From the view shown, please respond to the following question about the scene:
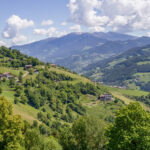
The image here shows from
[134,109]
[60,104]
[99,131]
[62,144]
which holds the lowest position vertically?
[60,104]

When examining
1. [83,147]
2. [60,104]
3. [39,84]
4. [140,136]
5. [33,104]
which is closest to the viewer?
[140,136]

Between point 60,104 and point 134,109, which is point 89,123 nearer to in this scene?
point 134,109

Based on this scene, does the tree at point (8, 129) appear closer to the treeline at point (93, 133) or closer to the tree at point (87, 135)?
the treeline at point (93, 133)

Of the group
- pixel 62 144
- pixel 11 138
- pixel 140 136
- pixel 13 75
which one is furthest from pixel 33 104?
pixel 140 136

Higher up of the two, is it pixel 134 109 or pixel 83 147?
pixel 134 109

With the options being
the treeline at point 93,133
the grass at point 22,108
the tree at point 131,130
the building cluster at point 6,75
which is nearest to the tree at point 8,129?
the treeline at point 93,133

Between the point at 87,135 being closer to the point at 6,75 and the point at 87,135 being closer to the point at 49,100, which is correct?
the point at 49,100

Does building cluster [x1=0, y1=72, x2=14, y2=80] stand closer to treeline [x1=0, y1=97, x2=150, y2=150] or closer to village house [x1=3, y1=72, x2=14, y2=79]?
village house [x1=3, y1=72, x2=14, y2=79]

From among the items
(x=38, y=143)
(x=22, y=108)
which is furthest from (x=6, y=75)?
(x=38, y=143)

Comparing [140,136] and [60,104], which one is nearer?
[140,136]

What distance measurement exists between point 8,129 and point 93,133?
20.1 m

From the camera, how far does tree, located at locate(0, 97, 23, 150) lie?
135 ft

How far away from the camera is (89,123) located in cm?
5138

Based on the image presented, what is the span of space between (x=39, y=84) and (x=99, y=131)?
138269mm
